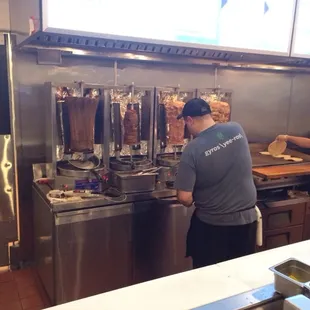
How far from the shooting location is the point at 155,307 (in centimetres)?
110

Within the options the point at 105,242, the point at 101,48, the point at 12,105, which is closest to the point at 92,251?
the point at 105,242

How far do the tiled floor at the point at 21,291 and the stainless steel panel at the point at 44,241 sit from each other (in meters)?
0.09

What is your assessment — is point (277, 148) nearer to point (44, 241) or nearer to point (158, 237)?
point (158, 237)

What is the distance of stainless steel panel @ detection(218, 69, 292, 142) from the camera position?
3.49 metres

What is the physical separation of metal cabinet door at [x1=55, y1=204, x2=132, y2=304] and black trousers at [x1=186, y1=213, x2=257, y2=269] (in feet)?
1.49

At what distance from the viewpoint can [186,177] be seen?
196cm

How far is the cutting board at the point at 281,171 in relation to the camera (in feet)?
8.66

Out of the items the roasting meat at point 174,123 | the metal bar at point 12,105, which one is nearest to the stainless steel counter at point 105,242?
the metal bar at point 12,105

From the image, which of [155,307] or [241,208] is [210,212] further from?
[155,307]

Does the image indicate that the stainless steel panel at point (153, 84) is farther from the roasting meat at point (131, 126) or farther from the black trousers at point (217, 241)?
the black trousers at point (217, 241)

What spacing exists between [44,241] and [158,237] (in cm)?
76

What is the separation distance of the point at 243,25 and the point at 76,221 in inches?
70.1

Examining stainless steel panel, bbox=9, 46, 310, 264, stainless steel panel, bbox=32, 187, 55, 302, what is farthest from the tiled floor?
stainless steel panel, bbox=9, 46, 310, 264

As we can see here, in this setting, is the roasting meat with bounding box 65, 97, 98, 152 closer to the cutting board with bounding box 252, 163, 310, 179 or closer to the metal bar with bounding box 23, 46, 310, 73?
the metal bar with bounding box 23, 46, 310, 73
